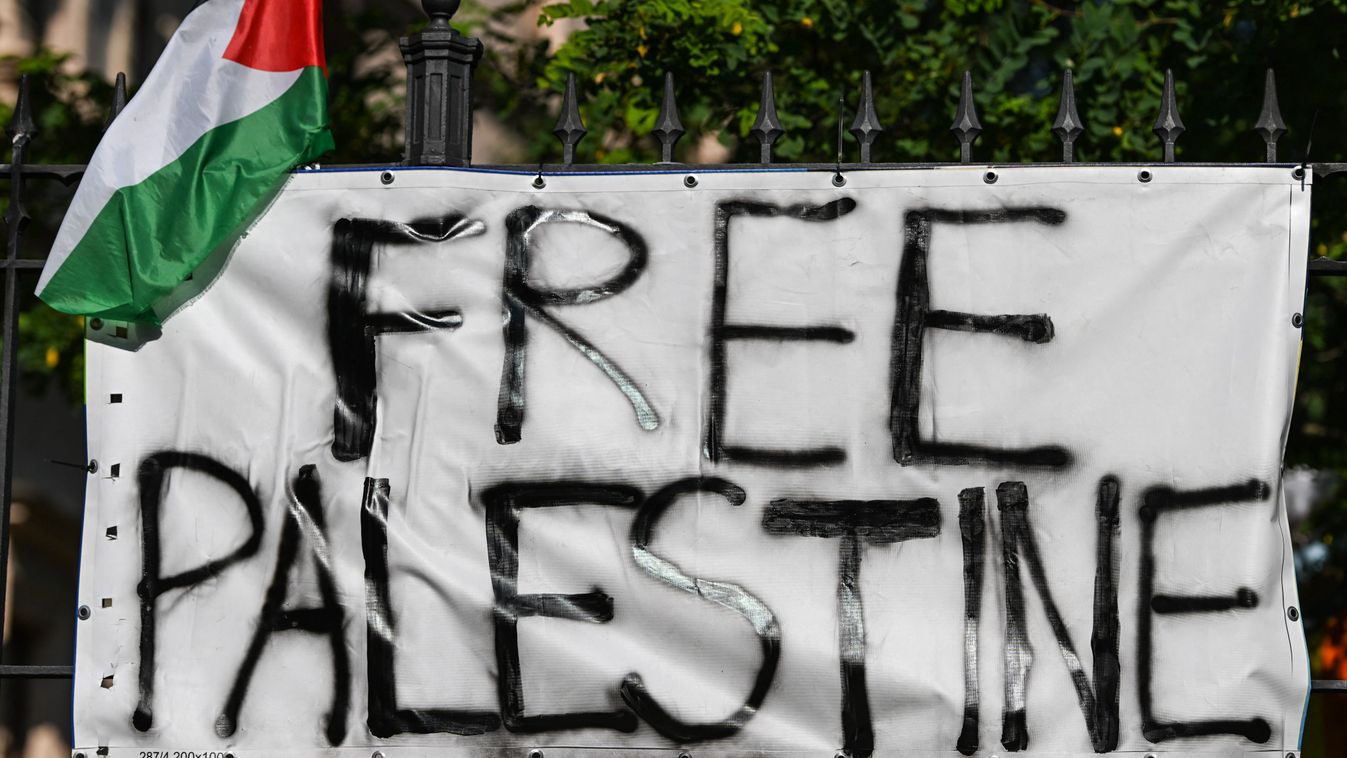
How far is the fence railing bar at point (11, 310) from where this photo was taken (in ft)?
11.4

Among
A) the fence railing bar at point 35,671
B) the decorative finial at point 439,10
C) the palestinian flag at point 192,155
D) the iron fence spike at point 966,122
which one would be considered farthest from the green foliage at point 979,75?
the fence railing bar at point 35,671

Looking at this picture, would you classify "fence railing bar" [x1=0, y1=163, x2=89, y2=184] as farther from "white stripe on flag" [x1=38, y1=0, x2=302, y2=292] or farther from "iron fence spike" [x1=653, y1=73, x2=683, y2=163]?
"iron fence spike" [x1=653, y1=73, x2=683, y2=163]

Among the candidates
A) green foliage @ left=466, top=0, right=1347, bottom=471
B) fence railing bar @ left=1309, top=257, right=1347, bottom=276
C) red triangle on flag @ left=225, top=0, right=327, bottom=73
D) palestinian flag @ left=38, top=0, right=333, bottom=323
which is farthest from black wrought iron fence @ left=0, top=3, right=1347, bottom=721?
green foliage @ left=466, top=0, right=1347, bottom=471

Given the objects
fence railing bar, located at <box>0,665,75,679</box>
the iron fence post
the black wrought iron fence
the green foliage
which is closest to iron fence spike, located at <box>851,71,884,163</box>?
the black wrought iron fence

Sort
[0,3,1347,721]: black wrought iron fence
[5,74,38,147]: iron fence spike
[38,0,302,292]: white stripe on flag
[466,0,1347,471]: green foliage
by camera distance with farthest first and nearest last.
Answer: [466,0,1347,471]: green foliage < [5,74,38,147]: iron fence spike < [38,0,302,292]: white stripe on flag < [0,3,1347,721]: black wrought iron fence

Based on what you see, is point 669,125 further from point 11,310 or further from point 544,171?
point 11,310

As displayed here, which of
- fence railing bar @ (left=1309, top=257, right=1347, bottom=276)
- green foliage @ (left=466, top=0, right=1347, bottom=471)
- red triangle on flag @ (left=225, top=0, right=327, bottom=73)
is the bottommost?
fence railing bar @ (left=1309, top=257, right=1347, bottom=276)

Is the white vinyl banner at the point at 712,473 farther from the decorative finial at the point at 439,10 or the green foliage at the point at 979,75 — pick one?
the green foliage at the point at 979,75

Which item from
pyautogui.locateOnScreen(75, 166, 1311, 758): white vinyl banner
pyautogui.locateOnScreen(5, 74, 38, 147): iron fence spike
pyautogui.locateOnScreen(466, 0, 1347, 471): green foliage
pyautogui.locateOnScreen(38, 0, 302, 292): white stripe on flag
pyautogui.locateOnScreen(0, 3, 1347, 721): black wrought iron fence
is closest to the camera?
pyautogui.locateOnScreen(75, 166, 1311, 758): white vinyl banner

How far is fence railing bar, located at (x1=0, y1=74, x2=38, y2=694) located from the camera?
11.4 feet

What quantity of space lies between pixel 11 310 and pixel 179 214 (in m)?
0.45

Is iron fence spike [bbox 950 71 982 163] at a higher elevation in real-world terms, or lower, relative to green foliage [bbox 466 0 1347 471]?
lower

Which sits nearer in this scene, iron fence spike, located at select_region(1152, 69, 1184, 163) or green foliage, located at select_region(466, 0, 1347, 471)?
iron fence spike, located at select_region(1152, 69, 1184, 163)

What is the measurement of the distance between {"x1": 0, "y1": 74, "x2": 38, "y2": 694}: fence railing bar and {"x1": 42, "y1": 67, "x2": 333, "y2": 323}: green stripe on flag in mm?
108
